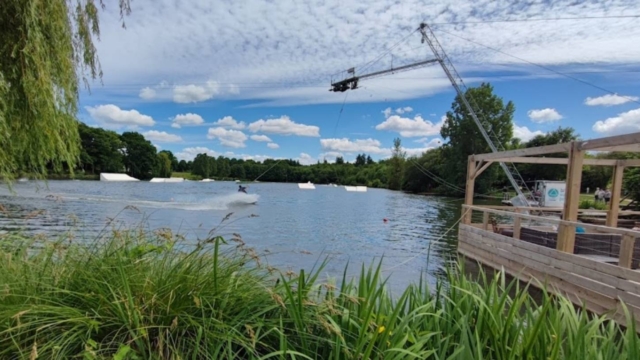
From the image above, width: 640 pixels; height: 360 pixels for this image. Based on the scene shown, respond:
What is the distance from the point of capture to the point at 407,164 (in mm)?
70938

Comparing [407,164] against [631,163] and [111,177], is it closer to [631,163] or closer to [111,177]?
[111,177]

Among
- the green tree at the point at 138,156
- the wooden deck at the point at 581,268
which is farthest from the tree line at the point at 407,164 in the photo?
the wooden deck at the point at 581,268

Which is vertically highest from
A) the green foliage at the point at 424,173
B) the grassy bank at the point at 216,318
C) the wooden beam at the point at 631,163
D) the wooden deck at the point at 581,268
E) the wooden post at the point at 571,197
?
the green foliage at the point at 424,173

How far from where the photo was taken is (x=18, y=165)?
4.72 meters

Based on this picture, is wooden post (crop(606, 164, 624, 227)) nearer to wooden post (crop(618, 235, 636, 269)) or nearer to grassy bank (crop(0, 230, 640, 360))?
wooden post (crop(618, 235, 636, 269))

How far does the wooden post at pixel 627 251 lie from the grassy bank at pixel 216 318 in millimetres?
4603

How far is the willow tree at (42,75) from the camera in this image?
3.54 metres

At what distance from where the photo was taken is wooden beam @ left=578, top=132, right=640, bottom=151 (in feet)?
18.6

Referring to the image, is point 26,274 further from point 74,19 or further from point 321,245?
point 321,245

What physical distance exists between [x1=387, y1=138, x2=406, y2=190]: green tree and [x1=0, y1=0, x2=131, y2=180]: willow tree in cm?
7164

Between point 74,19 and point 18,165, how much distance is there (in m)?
1.95

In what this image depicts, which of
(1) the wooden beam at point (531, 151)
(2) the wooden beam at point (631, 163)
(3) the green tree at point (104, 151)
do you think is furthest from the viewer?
(3) the green tree at point (104, 151)

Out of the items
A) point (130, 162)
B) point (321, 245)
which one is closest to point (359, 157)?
point (130, 162)

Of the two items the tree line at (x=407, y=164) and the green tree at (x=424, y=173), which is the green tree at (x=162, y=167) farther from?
the green tree at (x=424, y=173)
